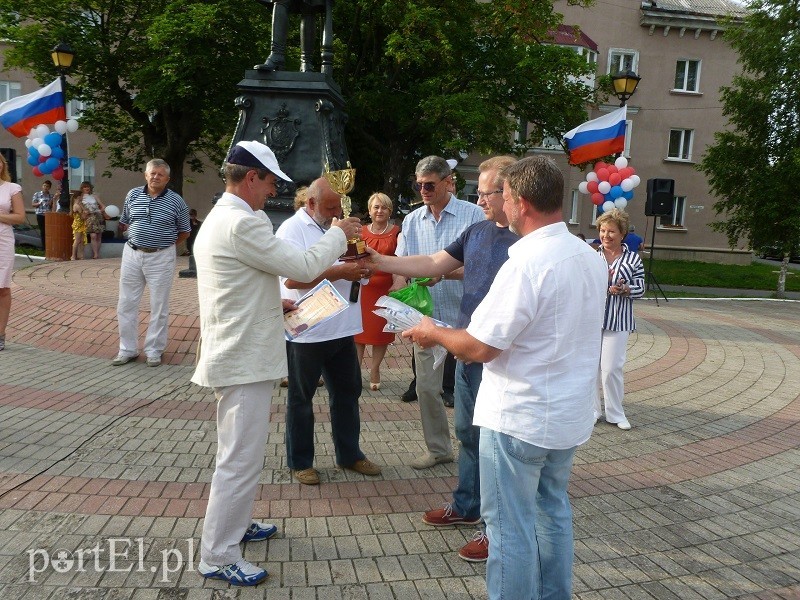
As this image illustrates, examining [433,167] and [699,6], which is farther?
[699,6]

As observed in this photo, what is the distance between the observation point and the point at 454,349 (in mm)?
2658

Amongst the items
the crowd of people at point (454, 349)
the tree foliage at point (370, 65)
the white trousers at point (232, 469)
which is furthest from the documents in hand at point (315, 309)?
the tree foliage at point (370, 65)

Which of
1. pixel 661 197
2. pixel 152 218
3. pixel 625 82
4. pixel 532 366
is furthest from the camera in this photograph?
pixel 661 197

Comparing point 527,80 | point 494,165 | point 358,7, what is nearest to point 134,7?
point 358,7

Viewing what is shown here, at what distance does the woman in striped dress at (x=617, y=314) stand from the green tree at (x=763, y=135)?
760 inches

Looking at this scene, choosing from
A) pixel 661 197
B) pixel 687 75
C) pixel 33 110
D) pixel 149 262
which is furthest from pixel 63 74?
pixel 687 75

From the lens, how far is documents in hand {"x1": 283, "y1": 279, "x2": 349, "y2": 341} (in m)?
3.60

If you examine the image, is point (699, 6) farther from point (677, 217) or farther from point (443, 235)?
point (443, 235)

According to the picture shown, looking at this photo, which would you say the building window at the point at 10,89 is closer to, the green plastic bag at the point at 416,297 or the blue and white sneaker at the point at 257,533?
the green plastic bag at the point at 416,297

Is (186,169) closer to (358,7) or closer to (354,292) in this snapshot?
(358,7)

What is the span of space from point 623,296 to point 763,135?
21.4 meters

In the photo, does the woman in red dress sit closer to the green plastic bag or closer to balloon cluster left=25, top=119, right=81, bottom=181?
the green plastic bag

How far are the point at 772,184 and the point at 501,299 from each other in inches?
933

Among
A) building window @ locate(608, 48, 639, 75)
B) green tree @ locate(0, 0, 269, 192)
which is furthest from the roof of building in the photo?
green tree @ locate(0, 0, 269, 192)
